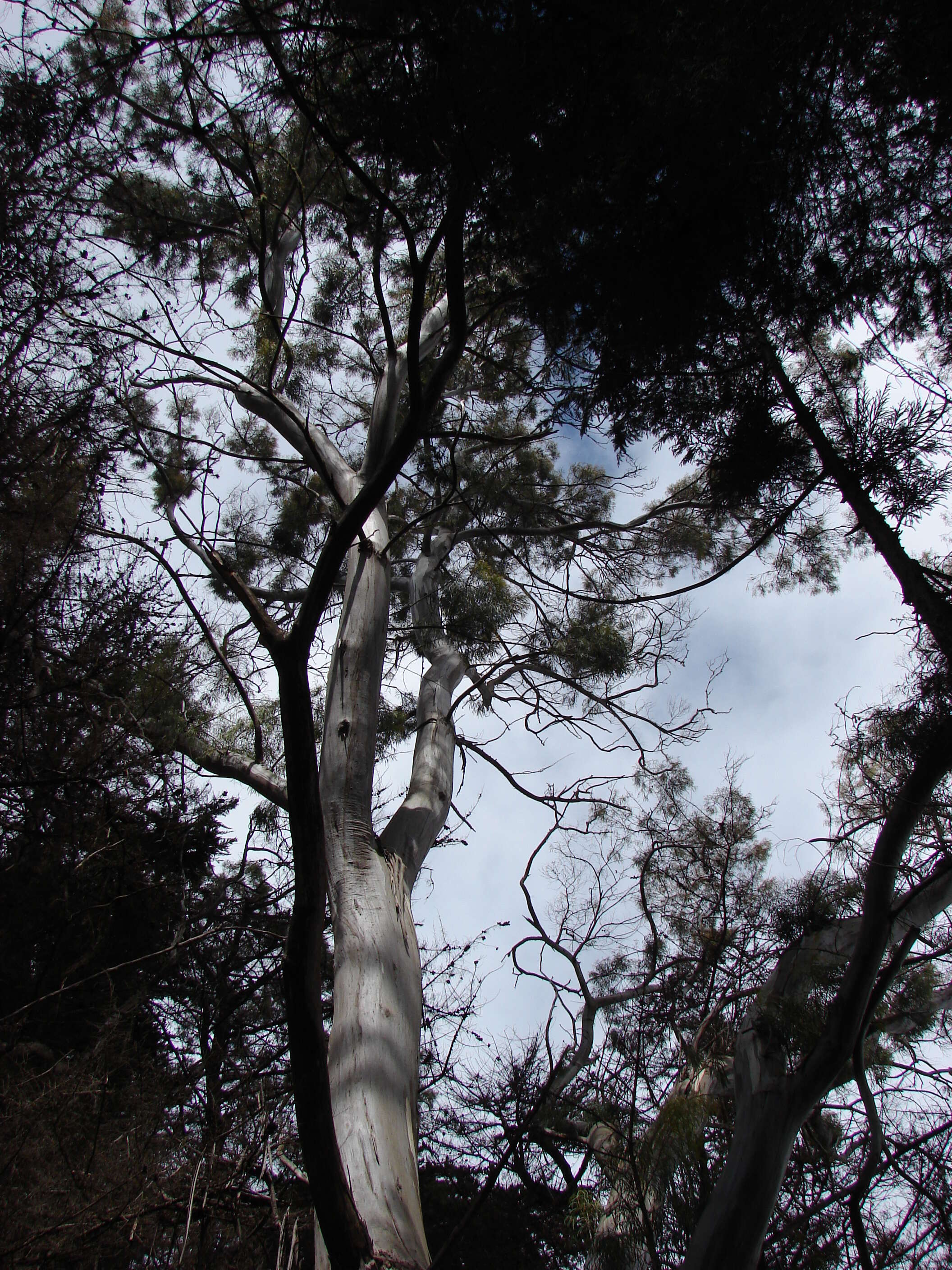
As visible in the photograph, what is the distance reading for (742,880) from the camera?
386 centimetres

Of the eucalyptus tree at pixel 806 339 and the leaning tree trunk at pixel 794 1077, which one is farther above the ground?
the eucalyptus tree at pixel 806 339

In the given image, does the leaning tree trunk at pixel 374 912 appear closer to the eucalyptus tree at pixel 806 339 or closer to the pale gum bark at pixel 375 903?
the pale gum bark at pixel 375 903

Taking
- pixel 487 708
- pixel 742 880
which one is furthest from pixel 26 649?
pixel 742 880

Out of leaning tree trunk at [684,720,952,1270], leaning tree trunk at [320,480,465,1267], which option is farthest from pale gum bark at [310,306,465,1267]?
leaning tree trunk at [684,720,952,1270]

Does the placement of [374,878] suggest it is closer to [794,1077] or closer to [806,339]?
[794,1077]

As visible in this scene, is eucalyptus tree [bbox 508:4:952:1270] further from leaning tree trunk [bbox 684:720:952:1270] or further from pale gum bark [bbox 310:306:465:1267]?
pale gum bark [bbox 310:306:465:1267]

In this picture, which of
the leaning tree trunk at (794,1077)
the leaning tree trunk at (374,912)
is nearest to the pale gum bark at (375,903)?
the leaning tree trunk at (374,912)

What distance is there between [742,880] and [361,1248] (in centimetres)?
290

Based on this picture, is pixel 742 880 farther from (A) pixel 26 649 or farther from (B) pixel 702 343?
(A) pixel 26 649

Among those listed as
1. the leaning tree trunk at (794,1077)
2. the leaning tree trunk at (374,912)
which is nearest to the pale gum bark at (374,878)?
the leaning tree trunk at (374,912)

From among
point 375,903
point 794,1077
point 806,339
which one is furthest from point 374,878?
point 806,339

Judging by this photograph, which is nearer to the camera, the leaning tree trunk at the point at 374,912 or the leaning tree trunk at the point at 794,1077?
the leaning tree trunk at the point at 794,1077

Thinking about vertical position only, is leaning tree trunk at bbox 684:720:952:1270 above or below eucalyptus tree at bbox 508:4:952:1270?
below

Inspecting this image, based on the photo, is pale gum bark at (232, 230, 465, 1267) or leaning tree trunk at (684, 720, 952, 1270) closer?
leaning tree trunk at (684, 720, 952, 1270)
